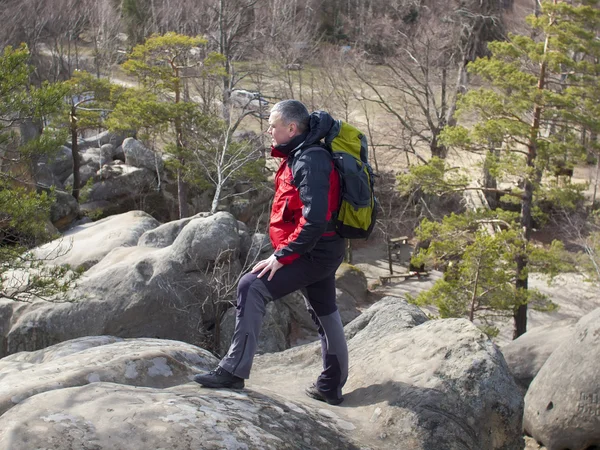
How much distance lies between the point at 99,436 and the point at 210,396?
79 centimetres

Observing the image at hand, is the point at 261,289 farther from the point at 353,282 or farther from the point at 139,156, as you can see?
the point at 139,156

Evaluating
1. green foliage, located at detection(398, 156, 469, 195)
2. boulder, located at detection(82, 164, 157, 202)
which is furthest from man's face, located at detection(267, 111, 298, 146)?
boulder, located at detection(82, 164, 157, 202)

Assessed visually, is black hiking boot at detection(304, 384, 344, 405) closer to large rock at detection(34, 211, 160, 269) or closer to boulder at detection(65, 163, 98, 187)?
large rock at detection(34, 211, 160, 269)

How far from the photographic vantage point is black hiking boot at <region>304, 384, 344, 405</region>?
14.9ft

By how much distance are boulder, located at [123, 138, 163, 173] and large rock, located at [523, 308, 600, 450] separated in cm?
2183

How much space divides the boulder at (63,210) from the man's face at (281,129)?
746 inches

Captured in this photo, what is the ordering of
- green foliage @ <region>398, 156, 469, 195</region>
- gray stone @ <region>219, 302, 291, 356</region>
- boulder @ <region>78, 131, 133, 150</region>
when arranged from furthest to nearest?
boulder @ <region>78, 131, 133, 150</region> < green foliage @ <region>398, 156, 469, 195</region> < gray stone @ <region>219, 302, 291, 356</region>

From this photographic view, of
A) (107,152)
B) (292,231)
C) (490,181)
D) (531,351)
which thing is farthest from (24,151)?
(107,152)

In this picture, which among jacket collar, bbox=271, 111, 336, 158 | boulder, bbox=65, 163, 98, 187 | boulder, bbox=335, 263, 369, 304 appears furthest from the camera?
boulder, bbox=65, 163, 98, 187

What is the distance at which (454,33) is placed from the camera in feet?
103

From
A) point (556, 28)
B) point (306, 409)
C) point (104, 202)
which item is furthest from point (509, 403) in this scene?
point (104, 202)

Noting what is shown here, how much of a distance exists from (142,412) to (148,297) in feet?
27.7

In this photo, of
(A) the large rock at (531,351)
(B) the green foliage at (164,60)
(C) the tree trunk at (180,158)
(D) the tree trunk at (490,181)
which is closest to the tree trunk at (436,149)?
(D) the tree trunk at (490,181)

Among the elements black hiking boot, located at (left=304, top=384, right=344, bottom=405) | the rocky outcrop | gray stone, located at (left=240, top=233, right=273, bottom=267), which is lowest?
gray stone, located at (left=240, top=233, right=273, bottom=267)
